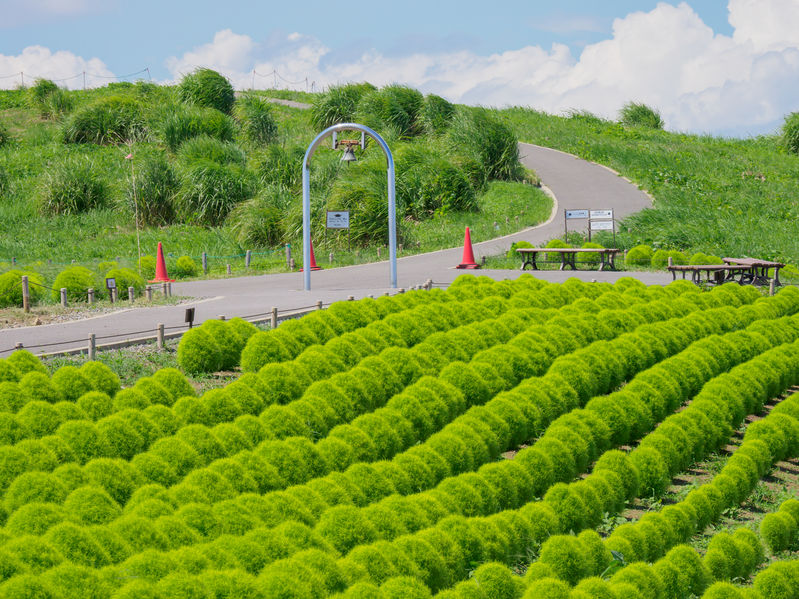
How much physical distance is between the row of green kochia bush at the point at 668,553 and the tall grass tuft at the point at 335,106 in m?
36.7

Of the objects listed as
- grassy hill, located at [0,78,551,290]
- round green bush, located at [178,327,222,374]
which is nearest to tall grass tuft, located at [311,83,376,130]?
grassy hill, located at [0,78,551,290]

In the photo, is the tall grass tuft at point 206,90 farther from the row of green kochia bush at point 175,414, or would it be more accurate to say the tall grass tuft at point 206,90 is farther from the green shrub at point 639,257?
the row of green kochia bush at point 175,414

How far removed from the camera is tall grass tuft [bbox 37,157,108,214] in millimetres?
34875

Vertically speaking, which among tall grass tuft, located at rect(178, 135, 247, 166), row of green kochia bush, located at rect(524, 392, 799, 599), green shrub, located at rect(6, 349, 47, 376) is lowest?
row of green kochia bush, located at rect(524, 392, 799, 599)

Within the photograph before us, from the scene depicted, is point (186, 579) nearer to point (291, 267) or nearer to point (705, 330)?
point (705, 330)

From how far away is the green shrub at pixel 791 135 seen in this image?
48062mm

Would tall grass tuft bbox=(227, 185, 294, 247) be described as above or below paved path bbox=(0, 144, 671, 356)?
Result: above

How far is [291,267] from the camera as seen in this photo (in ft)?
83.7

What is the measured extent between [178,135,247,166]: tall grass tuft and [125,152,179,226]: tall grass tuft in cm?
189

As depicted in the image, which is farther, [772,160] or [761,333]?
[772,160]

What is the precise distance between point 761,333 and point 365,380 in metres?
7.24

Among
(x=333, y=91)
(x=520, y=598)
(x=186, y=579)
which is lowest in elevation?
(x=520, y=598)

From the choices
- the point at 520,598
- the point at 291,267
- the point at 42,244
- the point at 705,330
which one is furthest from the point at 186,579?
the point at 42,244

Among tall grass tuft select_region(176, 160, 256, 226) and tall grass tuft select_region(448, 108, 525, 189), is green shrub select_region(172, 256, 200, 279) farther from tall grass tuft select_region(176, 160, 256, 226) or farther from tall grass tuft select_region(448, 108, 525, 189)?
tall grass tuft select_region(448, 108, 525, 189)
